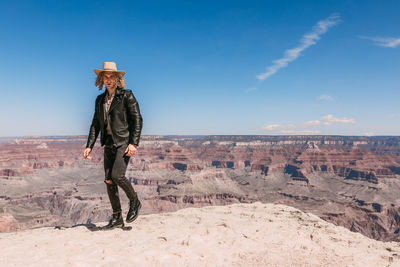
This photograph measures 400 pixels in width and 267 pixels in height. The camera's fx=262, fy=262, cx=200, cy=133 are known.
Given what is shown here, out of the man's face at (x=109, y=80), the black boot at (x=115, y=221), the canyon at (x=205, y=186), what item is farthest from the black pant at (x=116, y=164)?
the canyon at (x=205, y=186)

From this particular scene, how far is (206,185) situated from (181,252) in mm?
124164

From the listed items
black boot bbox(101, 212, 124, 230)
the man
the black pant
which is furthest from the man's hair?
black boot bbox(101, 212, 124, 230)

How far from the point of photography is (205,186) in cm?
12456

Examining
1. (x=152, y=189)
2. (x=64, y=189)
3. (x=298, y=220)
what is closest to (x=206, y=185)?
(x=152, y=189)

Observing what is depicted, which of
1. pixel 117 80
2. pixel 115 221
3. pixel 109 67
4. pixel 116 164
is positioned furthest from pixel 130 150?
pixel 115 221

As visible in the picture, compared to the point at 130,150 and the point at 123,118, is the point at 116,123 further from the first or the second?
the point at 130,150

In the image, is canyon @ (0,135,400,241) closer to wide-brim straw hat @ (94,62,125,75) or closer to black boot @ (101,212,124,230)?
black boot @ (101,212,124,230)

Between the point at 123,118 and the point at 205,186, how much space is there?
12241 centimetres

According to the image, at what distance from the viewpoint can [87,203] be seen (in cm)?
9919

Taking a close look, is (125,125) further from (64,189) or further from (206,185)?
(64,189)

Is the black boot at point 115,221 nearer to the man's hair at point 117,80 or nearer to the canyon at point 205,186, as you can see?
the man's hair at point 117,80

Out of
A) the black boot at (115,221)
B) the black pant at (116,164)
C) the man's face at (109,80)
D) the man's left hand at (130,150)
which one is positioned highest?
the man's face at (109,80)

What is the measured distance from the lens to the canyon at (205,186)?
83312 mm

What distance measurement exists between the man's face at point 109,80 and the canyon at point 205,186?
223 feet
